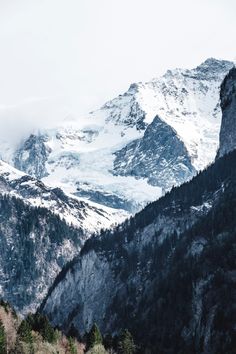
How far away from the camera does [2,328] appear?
181m

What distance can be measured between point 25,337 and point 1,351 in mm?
10034

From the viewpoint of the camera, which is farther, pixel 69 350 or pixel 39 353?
pixel 69 350

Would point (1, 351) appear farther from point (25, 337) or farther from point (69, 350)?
point (69, 350)

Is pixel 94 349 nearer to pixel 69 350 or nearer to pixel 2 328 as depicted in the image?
pixel 69 350

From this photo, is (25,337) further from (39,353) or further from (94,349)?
(94,349)

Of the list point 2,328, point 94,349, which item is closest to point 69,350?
point 94,349

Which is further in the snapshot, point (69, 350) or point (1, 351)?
point (69, 350)

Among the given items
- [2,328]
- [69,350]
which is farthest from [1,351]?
[69,350]

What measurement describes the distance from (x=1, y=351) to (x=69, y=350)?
25.6 meters

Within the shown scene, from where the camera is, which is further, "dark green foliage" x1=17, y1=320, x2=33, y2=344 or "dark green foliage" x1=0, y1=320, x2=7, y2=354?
"dark green foliage" x1=17, y1=320, x2=33, y2=344

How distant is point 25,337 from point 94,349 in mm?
17448

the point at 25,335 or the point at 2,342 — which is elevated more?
the point at 25,335

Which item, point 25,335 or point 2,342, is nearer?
point 2,342

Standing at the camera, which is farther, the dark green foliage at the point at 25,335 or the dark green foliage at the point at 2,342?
the dark green foliage at the point at 25,335
